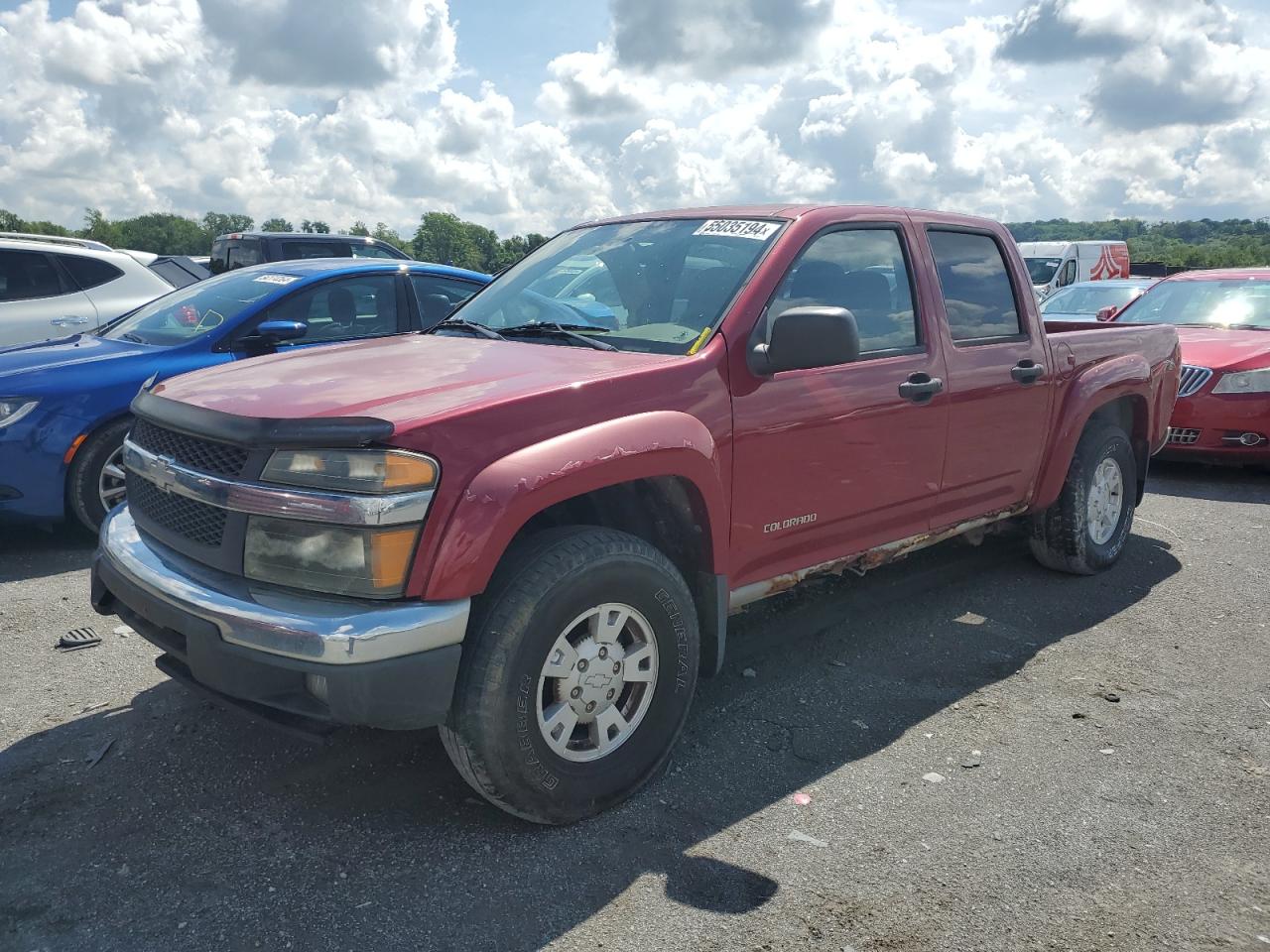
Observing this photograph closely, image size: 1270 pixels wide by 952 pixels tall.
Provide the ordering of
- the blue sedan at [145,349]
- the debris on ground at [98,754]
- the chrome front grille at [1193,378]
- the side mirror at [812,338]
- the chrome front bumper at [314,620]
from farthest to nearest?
the chrome front grille at [1193,378], the blue sedan at [145,349], the debris on ground at [98,754], the side mirror at [812,338], the chrome front bumper at [314,620]

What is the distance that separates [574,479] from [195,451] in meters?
1.12

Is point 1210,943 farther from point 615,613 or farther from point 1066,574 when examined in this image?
point 1066,574

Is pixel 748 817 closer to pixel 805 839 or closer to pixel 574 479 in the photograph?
pixel 805 839

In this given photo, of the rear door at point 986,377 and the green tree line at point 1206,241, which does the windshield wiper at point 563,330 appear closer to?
the rear door at point 986,377

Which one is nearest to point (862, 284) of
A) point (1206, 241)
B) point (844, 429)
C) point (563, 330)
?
point (844, 429)

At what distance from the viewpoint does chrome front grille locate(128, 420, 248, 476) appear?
109 inches

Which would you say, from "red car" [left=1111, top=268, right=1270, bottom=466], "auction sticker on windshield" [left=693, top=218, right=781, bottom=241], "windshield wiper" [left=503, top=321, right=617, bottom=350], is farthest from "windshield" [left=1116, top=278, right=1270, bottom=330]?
A: "windshield wiper" [left=503, top=321, right=617, bottom=350]

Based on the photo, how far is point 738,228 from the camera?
3773mm

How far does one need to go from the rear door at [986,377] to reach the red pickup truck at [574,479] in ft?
0.06

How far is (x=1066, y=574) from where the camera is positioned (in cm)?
542

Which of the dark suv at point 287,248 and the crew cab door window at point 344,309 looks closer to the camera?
the crew cab door window at point 344,309

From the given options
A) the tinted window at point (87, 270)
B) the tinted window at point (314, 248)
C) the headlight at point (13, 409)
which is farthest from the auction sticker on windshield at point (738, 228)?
the tinted window at point (314, 248)

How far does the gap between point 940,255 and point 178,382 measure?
3.12m

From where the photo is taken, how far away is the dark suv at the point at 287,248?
14.4 meters
